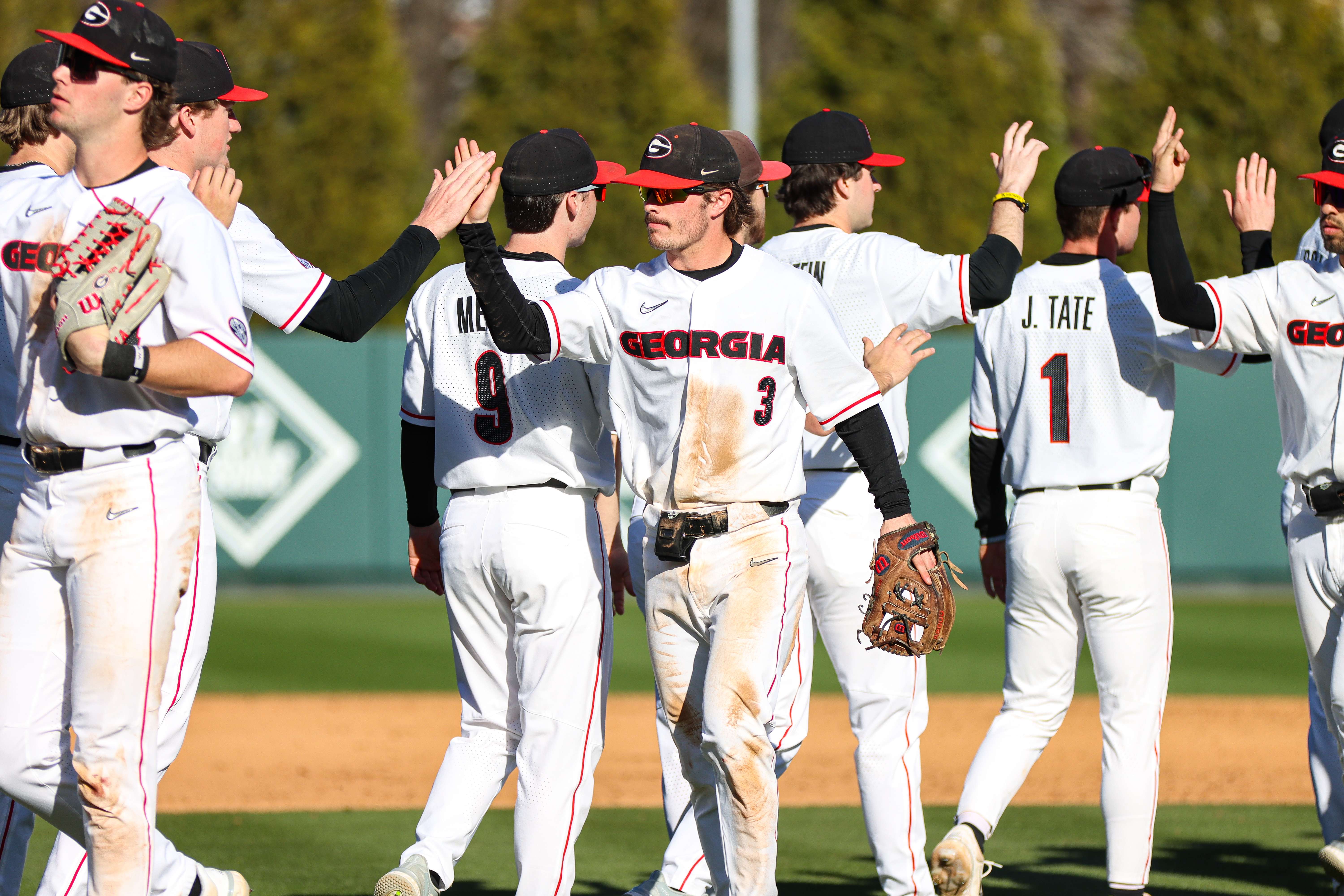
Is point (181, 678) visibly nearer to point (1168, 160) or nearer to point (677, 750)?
point (677, 750)

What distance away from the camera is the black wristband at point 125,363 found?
120 inches

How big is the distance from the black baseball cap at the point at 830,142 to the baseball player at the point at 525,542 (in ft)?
2.33

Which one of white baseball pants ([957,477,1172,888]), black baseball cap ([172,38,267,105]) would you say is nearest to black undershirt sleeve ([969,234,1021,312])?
white baseball pants ([957,477,1172,888])

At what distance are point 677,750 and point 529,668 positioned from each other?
0.46 m

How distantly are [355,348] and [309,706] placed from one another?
544 cm

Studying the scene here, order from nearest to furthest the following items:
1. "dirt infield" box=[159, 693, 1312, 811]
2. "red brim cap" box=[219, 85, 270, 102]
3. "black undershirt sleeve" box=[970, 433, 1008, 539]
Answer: "red brim cap" box=[219, 85, 270, 102] → "black undershirt sleeve" box=[970, 433, 1008, 539] → "dirt infield" box=[159, 693, 1312, 811]

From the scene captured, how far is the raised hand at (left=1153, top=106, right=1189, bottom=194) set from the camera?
4.45 meters

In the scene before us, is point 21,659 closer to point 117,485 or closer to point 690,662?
point 117,485

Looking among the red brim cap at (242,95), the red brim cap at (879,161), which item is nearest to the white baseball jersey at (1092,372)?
the red brim cap at (879,161)

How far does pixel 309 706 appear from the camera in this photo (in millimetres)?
9195

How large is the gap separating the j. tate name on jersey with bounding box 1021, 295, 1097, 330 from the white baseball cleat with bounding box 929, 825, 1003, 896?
1.58 metres

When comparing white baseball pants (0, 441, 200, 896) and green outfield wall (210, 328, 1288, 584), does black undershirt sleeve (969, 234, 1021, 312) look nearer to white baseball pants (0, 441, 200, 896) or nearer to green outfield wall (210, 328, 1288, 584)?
white baseball pants (0, 441, 200, 896)

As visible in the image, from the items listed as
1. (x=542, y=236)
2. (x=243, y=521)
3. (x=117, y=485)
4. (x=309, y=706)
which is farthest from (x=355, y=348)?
(x=117, y=485)

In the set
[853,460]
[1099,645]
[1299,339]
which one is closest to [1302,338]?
[1299,339]
